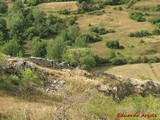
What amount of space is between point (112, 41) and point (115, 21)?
2950cm

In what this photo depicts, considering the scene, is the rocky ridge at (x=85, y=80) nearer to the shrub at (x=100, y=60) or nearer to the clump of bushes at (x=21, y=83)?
the clump of bushes at (x=21, y=83)

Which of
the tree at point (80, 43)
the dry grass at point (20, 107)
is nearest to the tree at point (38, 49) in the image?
the tree at point (80, 43)

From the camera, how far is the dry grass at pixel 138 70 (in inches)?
5413

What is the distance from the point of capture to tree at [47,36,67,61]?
157m

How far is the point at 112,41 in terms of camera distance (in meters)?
172

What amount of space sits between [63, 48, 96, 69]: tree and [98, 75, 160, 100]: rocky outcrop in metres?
69.2

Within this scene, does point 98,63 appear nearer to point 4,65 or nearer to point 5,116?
point 4,65

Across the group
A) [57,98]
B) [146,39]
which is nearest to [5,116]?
[57,98]

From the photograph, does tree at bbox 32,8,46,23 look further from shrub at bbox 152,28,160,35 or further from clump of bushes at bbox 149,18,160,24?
shrub at bbox 152,28,160,35

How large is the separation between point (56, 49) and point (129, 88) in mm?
87929

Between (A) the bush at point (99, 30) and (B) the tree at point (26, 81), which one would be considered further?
(A) the bush at point (99, 30)

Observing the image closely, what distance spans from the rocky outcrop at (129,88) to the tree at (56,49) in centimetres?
8373

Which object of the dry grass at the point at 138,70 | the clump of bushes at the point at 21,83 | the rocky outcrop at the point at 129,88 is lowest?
the dry grass at the point at 138,70

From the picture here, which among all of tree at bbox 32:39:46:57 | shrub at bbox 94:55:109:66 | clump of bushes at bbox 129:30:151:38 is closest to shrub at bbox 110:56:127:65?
shrub at bbox 94:55:109:66
